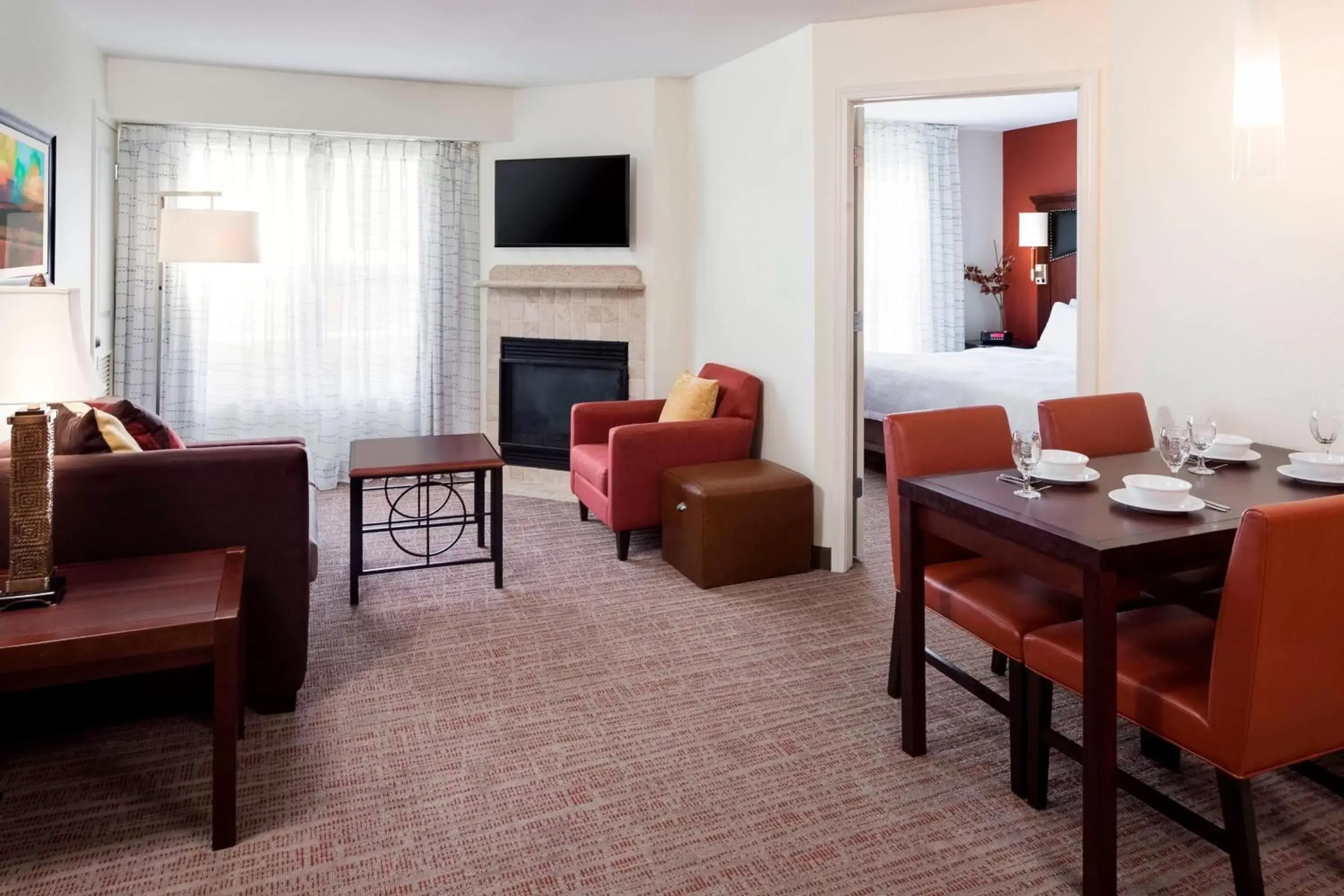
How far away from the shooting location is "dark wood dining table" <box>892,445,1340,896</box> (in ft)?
6.14

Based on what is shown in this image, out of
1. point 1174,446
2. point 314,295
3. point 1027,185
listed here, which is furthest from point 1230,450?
point 1027,185

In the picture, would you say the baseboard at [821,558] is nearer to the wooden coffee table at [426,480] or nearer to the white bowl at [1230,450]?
the wooden coffee table at [426,480]

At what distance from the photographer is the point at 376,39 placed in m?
4.60

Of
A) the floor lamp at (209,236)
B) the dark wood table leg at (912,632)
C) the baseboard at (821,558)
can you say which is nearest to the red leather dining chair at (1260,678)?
the dark wood table leg at (912,632)

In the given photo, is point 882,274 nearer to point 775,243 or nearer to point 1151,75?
point 775,243

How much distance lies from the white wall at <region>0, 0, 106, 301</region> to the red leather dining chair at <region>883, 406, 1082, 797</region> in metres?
2.83

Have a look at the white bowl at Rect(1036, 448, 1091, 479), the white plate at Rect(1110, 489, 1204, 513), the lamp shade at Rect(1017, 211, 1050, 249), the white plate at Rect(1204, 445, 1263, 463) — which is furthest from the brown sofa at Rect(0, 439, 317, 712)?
the lamp shade at Rect(1017, 211, 1050, 249)

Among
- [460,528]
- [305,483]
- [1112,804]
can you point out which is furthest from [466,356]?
[1112,804]

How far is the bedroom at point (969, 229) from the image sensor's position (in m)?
7.72

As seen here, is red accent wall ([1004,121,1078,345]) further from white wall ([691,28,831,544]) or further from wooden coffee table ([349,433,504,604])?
wooden coffee table ([349,433,504,604])

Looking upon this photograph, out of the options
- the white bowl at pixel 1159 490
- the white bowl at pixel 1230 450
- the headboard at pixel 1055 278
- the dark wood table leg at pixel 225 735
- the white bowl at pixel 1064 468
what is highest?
the headboard at pixel 1055 278

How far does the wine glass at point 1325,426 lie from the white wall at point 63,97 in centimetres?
393

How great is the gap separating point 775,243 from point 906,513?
2.34 meters

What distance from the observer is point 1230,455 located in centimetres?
268
